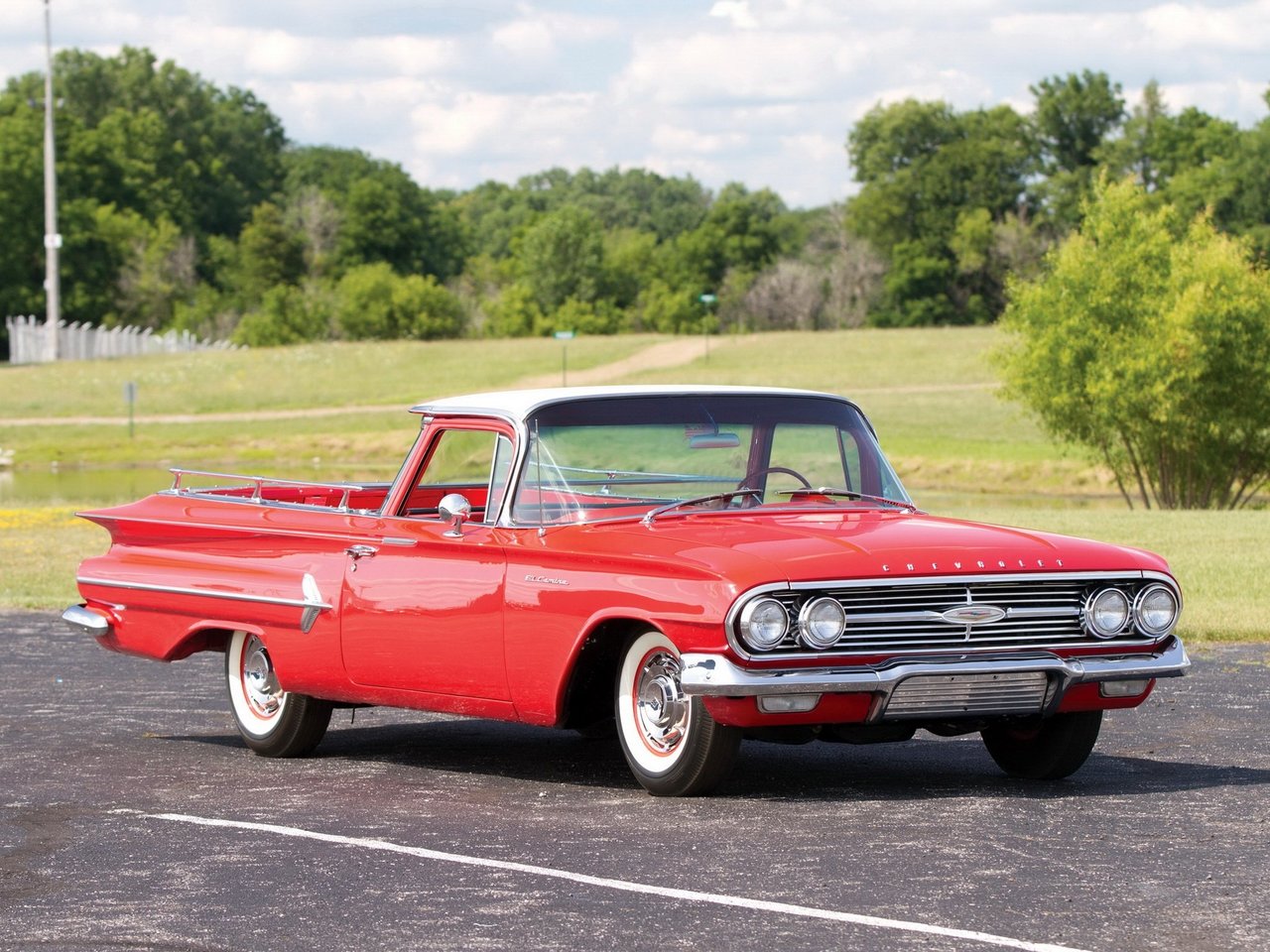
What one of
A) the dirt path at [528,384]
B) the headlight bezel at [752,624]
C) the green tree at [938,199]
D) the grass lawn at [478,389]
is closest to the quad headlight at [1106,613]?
the headlight bezel at [752,624]

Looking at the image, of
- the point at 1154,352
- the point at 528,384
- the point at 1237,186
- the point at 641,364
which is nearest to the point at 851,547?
the point at 1154,352

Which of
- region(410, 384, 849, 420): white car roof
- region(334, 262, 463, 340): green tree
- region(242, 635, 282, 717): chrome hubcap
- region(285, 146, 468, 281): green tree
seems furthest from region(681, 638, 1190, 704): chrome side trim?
region(285, 146, 468, 281): green tree

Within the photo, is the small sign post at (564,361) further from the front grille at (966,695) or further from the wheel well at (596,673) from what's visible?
the front grille at (966,695)

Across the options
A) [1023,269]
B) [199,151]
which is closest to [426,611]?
[1023,269]

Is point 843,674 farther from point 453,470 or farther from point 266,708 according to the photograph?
point 266,708

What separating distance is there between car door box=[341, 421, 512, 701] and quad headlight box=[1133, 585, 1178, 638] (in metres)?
2.57

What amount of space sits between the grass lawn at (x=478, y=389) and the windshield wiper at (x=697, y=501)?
7.12 meters

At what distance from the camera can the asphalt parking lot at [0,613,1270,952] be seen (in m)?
5.87

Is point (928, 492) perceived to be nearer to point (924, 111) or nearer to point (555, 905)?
point (555, 905)

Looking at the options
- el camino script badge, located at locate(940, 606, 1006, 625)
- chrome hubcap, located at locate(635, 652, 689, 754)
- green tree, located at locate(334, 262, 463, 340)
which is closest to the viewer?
el camino script badge, located at locate(940, 606, 1006, 625)

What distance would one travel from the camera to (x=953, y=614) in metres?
7.74

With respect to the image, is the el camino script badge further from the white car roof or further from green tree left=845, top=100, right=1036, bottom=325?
green tree left=845, top=100, right=1036, bottom=325

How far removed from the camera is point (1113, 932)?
5746 mm

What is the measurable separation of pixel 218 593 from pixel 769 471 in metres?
2.72
